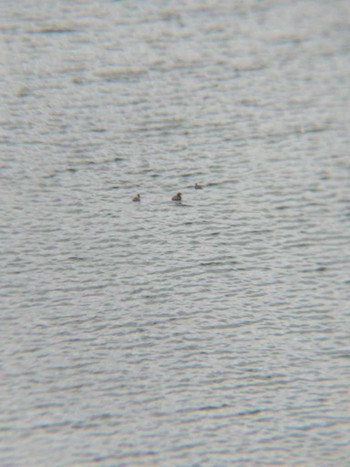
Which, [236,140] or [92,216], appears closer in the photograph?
[92,216]

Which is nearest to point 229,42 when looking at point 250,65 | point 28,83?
point 250,65

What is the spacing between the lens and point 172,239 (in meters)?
2.01

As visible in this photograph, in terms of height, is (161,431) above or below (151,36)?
below

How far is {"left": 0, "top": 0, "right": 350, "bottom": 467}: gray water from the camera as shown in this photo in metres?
1.43

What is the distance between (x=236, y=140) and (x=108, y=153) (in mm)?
333

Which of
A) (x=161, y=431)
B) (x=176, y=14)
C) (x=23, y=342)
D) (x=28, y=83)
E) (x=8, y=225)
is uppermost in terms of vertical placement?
(x=176, y=14)

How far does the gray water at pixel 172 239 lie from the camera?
1.43 m

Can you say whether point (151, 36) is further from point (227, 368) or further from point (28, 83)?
point (227, 368)

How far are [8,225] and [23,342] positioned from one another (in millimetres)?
463

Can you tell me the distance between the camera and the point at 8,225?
6.70ft

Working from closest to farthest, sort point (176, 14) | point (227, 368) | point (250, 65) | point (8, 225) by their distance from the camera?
point (227, 368)
point (8, 225)
point (250, 65)
point (176, 14)

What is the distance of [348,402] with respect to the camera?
150cm

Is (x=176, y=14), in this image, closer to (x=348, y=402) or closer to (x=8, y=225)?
(x=8, y=225)

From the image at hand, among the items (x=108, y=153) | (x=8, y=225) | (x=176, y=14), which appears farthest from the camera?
(x=176, y=14)
